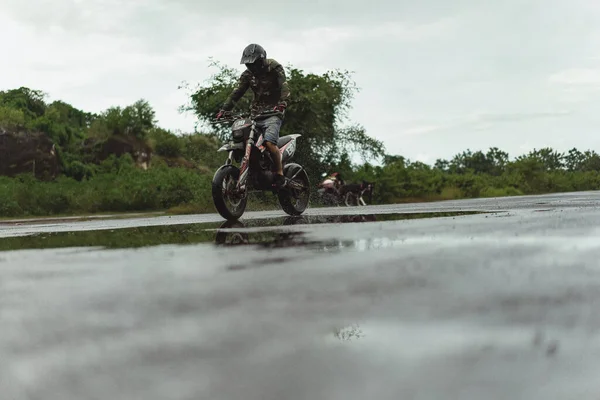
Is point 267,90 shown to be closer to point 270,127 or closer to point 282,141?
point 270,127

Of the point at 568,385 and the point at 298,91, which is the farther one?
the point at 298,91

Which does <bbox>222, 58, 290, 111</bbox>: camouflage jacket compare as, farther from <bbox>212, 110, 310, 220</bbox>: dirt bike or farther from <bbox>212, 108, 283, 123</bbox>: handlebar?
<bbox>212, 110, 310, 220</bbox>: dirt bike

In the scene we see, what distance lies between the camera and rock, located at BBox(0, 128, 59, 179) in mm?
36281

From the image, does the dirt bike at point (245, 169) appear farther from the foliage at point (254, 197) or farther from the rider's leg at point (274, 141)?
the foliage at point (254, 197)

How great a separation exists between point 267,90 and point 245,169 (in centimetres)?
120

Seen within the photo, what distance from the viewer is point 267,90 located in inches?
358

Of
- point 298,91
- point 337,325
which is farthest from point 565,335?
point 298,91

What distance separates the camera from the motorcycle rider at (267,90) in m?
8.74

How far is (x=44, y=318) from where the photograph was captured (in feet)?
8.27

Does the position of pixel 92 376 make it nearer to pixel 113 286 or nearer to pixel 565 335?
pixel 565 335

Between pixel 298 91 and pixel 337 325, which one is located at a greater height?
pixel 298 91

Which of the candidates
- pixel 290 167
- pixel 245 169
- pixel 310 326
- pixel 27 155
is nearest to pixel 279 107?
pixel 245 169

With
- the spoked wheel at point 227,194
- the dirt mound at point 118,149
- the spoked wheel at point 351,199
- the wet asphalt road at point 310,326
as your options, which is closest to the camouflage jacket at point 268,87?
the spoked wheel at point 227,194

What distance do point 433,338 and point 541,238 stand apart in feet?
10.5
